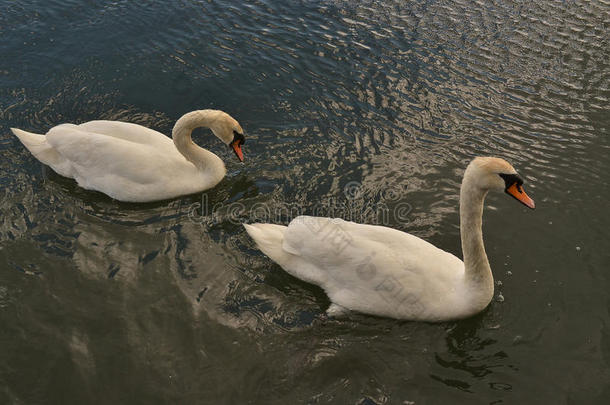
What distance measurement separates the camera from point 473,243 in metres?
6.20

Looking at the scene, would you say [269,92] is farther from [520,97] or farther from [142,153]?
[520,97]

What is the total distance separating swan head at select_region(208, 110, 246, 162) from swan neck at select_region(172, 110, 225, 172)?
69mm

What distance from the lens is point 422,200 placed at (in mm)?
8625

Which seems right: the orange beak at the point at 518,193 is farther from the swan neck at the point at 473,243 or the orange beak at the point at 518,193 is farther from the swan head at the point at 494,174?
the swan neck at the point at 473,243

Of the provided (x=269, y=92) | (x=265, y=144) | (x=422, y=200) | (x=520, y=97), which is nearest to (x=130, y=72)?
(x=269, y=92)

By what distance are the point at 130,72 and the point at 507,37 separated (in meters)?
9.17

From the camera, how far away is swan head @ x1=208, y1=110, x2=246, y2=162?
337 inches

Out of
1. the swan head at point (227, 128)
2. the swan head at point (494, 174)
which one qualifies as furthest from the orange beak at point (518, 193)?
the swan head at point (227, 128)

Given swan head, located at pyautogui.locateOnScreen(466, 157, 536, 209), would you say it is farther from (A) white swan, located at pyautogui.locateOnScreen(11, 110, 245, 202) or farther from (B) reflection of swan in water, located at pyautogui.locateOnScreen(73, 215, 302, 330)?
(A) white swan, located at pyautogui.locateOnScreen(11, 110, 245, 202)

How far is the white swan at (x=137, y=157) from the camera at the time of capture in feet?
27.1

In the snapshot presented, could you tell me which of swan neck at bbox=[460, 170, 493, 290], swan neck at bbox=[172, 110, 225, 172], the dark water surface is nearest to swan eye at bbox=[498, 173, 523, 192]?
swan neck at bbox=[460, 170, 493, 290]

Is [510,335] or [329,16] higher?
[329,16]

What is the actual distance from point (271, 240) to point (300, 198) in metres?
1.71

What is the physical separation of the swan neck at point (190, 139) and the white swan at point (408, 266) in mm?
2753
